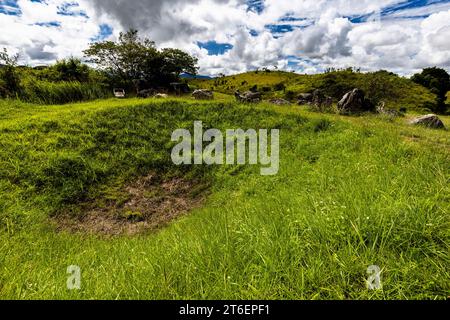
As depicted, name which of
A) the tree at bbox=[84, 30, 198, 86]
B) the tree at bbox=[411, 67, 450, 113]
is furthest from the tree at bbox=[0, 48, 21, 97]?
the tree at bbox=[411, 67, 450, 113]

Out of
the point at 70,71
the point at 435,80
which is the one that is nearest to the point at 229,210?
the point at 70,71

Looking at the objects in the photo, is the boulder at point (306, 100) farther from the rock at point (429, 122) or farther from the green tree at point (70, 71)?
the green tree at point (70, 71)

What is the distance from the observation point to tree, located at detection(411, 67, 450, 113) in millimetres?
40122

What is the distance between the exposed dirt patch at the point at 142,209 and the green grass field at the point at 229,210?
0.63 ft

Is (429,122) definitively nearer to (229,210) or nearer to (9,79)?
(229,210)

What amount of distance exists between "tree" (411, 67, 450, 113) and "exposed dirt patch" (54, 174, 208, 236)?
4612cm

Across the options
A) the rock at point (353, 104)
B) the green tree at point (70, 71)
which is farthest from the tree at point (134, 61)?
the rock at point (353, 104)

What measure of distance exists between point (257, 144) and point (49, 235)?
20.4ft

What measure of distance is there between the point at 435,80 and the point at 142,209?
170 ft

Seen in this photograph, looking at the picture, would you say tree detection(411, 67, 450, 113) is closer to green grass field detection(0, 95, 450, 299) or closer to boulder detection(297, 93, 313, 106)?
boulder detection(297, 93, 313, 106)

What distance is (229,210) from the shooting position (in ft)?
15.6

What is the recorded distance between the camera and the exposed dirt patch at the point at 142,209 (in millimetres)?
5812

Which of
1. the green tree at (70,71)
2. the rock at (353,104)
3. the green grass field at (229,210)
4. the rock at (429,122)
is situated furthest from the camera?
the green tree at (70,71)
